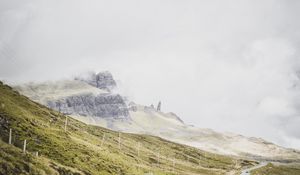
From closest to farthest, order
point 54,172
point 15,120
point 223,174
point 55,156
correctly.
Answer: point 54,172, point 55,156, point 15,120, point 223,174

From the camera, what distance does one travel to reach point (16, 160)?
153 feet

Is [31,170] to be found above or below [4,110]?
below

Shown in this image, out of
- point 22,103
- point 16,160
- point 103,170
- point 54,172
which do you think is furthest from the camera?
point 22,103

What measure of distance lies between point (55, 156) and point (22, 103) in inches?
2681

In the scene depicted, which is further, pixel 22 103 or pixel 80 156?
pixel 22 103

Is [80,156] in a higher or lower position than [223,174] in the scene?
higher

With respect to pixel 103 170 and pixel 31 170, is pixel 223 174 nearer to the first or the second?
pixel 103 170

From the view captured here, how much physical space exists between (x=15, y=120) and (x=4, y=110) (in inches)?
216

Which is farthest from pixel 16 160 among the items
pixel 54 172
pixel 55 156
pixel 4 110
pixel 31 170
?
pixel 4 110

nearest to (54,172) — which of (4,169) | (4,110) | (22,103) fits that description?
(4,169)

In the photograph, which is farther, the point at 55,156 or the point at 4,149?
the point at 55,156

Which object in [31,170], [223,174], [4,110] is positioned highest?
[4,110]

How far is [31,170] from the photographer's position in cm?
4750

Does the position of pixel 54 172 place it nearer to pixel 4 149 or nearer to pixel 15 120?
pixel 4 149
